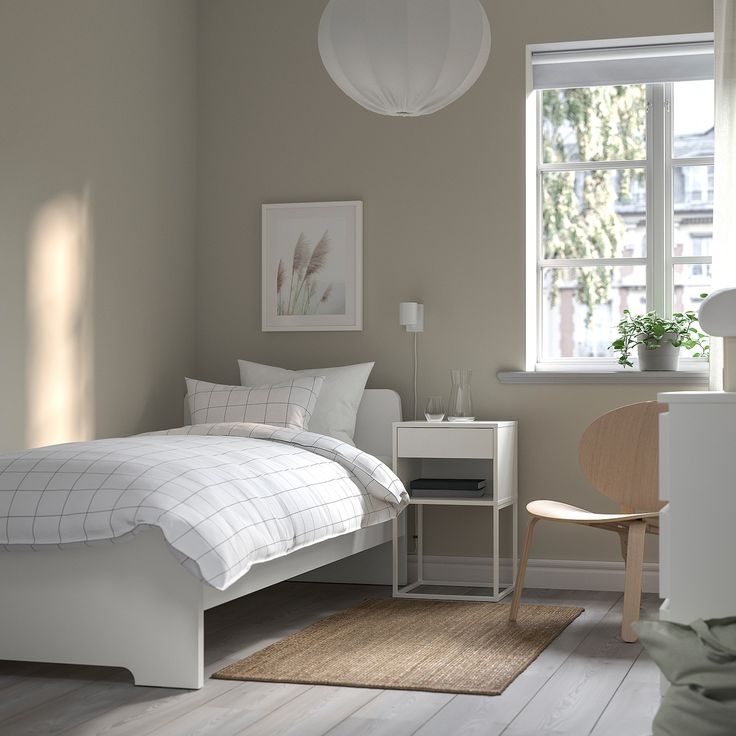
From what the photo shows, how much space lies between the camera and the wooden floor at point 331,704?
2547 millimetres

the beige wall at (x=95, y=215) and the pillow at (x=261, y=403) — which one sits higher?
the beige wall at (x=95, y=215)

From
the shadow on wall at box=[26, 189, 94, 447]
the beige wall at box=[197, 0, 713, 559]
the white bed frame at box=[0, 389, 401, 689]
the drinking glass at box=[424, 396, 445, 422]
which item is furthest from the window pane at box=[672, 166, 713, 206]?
the white bed frame at box=[0, 389, 401, 689]

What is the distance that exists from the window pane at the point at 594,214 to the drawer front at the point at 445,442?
1.09 metres

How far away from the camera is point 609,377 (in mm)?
4570

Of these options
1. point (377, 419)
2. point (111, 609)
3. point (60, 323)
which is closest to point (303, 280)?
point (377, 419)

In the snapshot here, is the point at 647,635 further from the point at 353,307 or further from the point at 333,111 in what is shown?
the point at 333,111

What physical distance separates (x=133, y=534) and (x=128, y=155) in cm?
232

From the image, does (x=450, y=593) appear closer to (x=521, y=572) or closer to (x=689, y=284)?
(x=521, y=572)

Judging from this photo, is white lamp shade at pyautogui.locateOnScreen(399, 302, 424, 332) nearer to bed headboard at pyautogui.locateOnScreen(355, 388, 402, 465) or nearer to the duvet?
bed headboard at pyautogui.locateOnScreen(355, 388, 402, 465)

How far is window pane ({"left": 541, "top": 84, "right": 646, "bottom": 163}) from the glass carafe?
1.13 meters

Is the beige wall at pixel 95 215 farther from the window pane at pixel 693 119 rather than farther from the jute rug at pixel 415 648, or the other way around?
the window pane at pixel 693 119

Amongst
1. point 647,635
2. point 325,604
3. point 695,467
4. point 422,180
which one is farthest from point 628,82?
point 647,635

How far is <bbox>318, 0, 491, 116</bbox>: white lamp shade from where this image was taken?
284 centimetres

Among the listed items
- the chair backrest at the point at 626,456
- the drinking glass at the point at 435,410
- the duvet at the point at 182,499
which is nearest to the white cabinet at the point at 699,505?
the duvet at the point at 182,499
